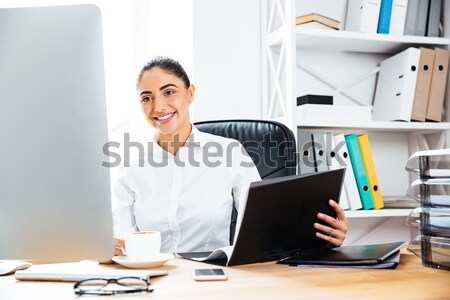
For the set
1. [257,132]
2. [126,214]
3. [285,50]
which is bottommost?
[126,214]

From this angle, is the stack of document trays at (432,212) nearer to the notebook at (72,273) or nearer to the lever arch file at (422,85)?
the notebook at (72,273)

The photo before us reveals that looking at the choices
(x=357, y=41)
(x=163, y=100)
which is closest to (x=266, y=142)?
(x=163, y=100)

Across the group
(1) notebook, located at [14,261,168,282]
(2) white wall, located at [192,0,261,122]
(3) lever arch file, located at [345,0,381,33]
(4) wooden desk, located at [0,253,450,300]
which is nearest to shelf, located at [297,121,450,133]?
(2) white wall, located at [192,0,261,122]

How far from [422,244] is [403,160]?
157 cm

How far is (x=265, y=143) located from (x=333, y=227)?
55cm

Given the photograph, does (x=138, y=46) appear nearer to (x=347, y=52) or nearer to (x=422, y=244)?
(x=347, y=52)

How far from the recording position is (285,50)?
2.05 meters

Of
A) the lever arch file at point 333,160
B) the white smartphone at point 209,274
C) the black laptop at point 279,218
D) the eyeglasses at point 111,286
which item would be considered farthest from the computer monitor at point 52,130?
the lever arch file at point 333,160

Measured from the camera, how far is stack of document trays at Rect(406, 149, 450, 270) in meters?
0.90

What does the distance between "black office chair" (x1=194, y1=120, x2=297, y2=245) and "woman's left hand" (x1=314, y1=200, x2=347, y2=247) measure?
0.45m

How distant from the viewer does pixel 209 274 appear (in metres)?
0.82

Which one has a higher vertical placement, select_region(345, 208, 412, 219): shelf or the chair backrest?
the chair backrest

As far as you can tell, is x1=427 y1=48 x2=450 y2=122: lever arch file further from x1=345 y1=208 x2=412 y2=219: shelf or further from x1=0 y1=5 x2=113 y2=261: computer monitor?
x1=0 y1=5 x2=113 y2=261: computer monitor

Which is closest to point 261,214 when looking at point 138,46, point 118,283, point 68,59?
point 118,283
